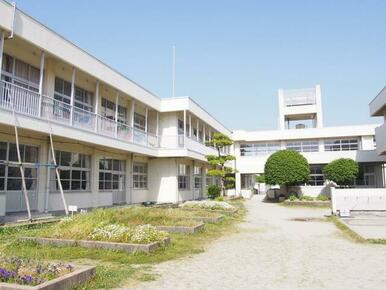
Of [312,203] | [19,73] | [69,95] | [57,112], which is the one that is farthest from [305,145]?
[19,73]

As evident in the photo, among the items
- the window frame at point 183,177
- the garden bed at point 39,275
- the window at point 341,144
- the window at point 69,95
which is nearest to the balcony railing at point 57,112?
the window at point 69,95

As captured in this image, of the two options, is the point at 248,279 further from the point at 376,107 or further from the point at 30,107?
the point at 376,107

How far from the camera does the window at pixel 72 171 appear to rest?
17.1 metres

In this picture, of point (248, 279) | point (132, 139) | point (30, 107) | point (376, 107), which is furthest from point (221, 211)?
point (376, 107)

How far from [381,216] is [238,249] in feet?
38.9

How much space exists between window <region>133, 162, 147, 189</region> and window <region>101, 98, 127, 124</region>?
3428 mm

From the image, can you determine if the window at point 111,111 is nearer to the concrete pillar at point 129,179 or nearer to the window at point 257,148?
the concrete pillar at point 129,179

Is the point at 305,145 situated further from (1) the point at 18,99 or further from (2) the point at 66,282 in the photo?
(2) the point at 66,282

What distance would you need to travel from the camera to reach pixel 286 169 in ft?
100

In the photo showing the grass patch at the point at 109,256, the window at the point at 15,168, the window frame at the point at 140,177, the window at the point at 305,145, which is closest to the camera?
the grass patch at the point at 109,256

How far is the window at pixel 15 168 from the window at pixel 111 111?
6.44 m

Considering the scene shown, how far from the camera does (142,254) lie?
326 inches

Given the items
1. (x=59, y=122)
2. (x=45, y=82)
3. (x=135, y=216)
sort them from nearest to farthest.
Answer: (x=135, y=216) → (x=59, y=122) → (x=45, y=82)

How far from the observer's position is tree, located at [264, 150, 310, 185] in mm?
30547
